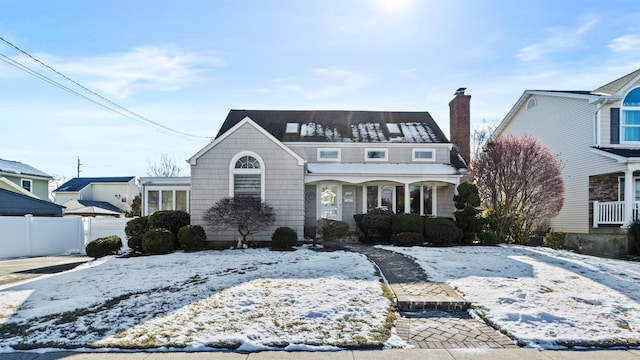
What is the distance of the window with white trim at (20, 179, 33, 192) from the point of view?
28.0 metres

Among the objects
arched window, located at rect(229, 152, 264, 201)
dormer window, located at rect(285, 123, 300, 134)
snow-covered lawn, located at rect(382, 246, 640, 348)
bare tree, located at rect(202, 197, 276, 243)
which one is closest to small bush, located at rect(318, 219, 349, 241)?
bare tree, located at rect(202, 197, 276, 243)

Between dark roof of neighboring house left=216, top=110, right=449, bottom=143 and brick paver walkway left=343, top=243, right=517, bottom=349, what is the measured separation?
1100cm

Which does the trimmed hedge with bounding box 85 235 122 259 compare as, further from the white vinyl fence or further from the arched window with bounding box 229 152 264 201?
the white vinyl fence

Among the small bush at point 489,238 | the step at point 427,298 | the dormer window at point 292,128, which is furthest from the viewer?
the dormer window at point 292,128

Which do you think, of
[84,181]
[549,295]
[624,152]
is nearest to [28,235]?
[549,295]

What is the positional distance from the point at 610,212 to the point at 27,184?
1389 inches

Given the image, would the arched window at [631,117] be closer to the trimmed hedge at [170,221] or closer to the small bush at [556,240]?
the small bush at [556,240]

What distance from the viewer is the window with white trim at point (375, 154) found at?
1892 centimetres

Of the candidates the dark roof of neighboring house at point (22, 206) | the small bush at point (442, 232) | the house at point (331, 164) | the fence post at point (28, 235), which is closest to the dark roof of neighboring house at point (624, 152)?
the house at point (331, 164)

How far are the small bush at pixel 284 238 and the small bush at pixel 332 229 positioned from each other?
2.02m

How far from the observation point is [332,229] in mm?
15641

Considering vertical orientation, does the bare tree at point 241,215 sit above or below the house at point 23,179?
below

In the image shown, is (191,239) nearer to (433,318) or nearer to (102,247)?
(102,247)

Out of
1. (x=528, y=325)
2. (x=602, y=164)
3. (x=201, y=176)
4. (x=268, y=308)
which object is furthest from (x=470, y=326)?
(x=602, y=164)
